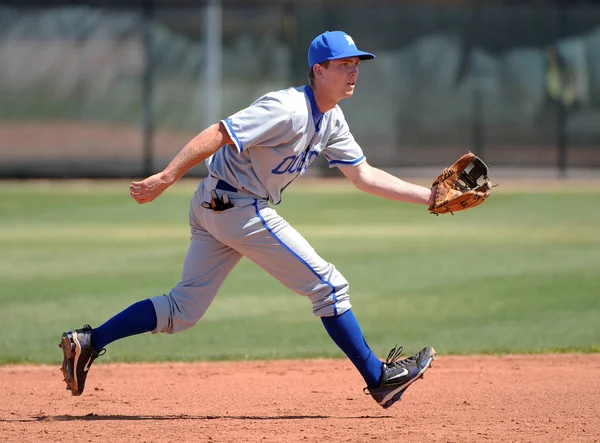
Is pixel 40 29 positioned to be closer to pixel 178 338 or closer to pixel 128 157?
pixel 128 157

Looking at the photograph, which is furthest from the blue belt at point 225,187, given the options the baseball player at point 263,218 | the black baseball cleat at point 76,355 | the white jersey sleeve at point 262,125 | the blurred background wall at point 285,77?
the blurred background wall at point 285,77

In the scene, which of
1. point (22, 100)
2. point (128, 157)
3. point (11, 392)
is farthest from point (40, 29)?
point (11, 392)

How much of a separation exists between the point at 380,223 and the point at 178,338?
26.8 feet

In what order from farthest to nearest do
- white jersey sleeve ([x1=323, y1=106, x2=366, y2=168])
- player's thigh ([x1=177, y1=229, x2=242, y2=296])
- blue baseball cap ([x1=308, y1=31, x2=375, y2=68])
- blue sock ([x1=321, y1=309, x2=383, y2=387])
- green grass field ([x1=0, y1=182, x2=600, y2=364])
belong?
green grass field ([x1=0, y1=182, x2=600, y2=364])
white jersey sleeve ([x1=323, y1=106, x2=366, y2=168])
player's thigh ([x1=177, y1=229, x2=242, y2=296])
blue sock ([x1=321, y1=309, x2=383, y2=387])
blue baseball cap ([x1=308, y1=31, x2=375, y2=68])

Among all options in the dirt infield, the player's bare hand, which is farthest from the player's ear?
the dirt infield

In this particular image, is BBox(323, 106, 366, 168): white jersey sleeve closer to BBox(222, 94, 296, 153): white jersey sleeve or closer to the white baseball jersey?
the white baseball jersey

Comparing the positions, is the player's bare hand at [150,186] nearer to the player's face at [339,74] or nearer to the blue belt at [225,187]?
the blue belt at [225,187]

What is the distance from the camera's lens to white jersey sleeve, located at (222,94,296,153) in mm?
4754

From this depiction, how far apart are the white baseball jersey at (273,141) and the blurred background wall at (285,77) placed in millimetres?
17335

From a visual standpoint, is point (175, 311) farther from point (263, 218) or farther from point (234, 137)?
point (234, 137)

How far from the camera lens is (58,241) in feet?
44.0

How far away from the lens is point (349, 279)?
10281mm

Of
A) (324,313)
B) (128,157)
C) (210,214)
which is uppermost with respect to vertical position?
(210,214)

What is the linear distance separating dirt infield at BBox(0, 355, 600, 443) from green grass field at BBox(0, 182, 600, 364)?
587mm
